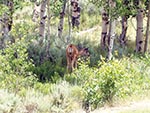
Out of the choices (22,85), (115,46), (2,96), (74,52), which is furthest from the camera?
(115,46)

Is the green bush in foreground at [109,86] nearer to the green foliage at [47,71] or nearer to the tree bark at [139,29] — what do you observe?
the green foliage at [47,71]

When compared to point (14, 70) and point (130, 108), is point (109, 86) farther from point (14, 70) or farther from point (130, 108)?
point (14, 70)

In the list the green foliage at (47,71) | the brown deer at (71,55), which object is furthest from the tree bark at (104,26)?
the green foliage at (47,71)

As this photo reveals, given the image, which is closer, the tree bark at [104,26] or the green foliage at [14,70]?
the green foliage at [14,70]

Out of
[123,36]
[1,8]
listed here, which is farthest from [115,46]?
[1,8]

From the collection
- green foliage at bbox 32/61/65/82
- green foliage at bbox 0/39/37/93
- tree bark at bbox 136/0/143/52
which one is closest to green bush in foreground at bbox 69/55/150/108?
green foliage at bbox 0/39/37/93

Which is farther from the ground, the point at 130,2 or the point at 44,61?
the point at 130,2

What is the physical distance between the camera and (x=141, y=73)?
1184cm

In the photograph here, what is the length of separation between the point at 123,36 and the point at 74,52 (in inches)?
221

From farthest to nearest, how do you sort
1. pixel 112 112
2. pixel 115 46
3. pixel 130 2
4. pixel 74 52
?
1. pixel 115 46
2. pixel 130 2
3. pixel 74 52
4. pixel 112 112

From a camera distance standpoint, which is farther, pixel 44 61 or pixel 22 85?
pixel 44 61

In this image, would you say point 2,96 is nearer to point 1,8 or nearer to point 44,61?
point 1,8

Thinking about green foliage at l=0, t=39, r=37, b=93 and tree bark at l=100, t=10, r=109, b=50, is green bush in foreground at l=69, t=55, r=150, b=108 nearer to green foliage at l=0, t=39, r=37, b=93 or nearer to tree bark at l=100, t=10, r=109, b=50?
green foliage at l=0, t=39, r=37, b=93

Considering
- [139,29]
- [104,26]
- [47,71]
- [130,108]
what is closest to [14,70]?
[47,71]
